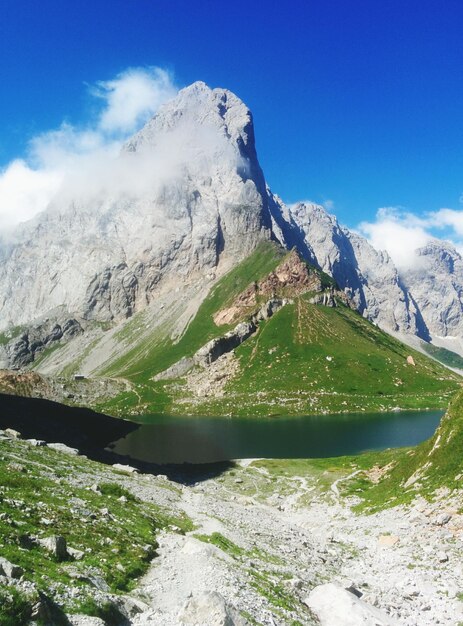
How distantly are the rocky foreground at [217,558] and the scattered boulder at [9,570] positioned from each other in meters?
0.06

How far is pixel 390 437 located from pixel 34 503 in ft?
389

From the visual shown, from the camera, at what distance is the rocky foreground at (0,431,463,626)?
1842 cm

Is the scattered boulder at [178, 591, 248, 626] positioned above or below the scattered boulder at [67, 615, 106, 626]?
below

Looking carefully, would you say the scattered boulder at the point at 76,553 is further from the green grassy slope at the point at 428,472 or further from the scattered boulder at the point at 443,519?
the green grassy slope at the point at 428,472

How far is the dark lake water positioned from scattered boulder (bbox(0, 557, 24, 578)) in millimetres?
90297

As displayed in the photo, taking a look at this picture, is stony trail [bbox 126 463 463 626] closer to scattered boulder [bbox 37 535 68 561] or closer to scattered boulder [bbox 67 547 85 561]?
scattered boulder [bbox 67 547 85 561]

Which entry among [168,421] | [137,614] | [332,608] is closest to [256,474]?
[332,608]

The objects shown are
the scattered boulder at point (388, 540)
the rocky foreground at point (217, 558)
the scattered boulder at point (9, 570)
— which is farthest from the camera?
the scattered boulder at point (388, 540)

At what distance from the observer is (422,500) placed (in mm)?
43906

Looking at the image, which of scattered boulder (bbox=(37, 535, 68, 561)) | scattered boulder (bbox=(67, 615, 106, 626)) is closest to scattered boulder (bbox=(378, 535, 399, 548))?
scattered boulder (bbox=(37, 535, 68, 561))

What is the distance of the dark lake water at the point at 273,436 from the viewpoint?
372 ft

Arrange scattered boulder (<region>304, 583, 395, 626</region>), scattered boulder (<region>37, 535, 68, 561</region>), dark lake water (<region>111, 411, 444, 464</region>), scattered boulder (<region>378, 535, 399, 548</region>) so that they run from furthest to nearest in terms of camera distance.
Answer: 1. dark lake water (<region>111, 411, 444, 464</region>)
2. scattered boulder (<region>378, 535, 399, 548</region>)
3. scattered boulder (<region>304, 583, 395, 626</region>)
4. scattered boulder (<region>37, 535, 68, 561</region>)

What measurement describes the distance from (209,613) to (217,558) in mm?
9316

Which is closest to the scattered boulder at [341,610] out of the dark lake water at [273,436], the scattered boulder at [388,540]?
the scattered boulder at [388,540]
